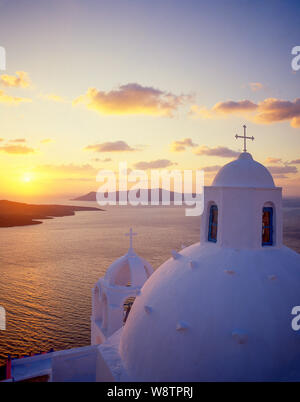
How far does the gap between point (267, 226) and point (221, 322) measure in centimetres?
406

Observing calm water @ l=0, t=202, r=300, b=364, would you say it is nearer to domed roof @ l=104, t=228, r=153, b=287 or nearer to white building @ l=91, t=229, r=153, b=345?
white building @ l=91, t=229, r=153, b=345

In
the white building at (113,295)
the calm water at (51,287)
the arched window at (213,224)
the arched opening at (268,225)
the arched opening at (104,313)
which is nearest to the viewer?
the arched opening at (268,225)

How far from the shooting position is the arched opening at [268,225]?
10.5m

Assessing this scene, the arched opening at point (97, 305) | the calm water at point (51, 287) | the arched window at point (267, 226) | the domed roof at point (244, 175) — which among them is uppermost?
the domed roof at point (244, 175)

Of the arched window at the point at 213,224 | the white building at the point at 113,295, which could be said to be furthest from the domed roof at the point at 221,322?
the white building at the point at 113,295

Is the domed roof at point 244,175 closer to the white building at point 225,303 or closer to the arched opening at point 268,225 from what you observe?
the white building at point 225,303

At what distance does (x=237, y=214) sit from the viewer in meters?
10.3

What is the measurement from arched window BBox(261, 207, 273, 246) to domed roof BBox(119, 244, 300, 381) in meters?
0.40

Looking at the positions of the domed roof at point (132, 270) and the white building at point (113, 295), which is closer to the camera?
the white building at point (113, 295)

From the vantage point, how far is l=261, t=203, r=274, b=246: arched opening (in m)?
10.5

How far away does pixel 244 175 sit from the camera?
420 inches

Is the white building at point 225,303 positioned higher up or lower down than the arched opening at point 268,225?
lower down
